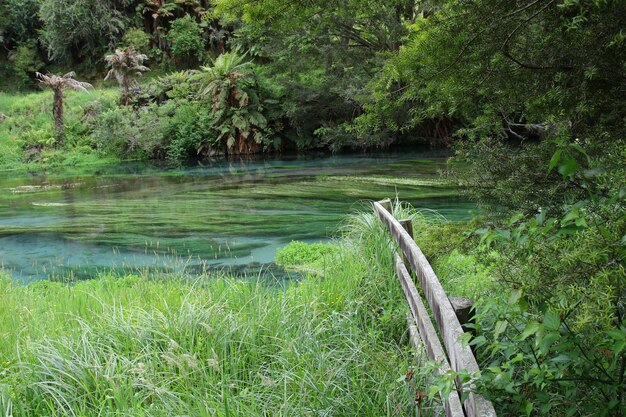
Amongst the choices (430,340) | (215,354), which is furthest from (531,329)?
(215,354)

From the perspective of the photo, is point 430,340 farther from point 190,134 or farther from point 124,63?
point 124,63

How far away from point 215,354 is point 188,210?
886cm

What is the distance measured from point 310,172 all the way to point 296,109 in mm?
5439

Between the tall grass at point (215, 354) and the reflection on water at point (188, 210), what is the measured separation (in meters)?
1.13

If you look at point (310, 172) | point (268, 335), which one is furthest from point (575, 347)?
point (310, 172)

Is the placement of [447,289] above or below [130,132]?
below

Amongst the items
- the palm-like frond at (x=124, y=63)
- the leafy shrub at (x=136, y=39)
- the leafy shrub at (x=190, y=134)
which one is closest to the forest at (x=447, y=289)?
the leafy shrub at (x=190, y=134)

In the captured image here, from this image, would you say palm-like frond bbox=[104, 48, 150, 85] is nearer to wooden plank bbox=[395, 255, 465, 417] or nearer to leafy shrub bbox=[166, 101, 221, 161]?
leafy shrub bbox=[166, 101, 221, 161]

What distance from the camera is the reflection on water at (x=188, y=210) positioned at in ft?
27.1

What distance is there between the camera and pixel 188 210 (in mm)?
11664

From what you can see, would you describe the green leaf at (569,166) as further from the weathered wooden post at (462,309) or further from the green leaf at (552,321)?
the weathered wooden post at (462,309)

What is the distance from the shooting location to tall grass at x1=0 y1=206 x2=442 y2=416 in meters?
2.94

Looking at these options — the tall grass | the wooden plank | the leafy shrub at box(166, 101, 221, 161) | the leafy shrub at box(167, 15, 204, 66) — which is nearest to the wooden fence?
the wooden plank

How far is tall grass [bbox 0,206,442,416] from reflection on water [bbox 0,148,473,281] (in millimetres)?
1133
